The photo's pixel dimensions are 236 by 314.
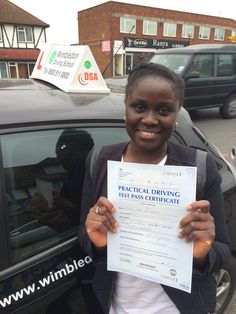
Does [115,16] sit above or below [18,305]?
above

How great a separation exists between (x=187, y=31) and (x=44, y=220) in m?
38.7

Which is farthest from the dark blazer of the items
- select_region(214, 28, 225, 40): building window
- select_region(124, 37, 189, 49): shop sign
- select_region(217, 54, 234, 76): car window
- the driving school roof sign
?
select_region(214, 28, 225, 40): building window

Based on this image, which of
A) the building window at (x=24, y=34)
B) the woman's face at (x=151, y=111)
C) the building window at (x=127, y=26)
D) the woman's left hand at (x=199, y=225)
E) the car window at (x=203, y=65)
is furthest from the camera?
the building window at (x=127, y=26)

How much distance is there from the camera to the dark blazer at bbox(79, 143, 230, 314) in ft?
4.01

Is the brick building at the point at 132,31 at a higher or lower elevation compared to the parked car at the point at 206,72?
higher

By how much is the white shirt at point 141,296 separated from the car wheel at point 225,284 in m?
0.92

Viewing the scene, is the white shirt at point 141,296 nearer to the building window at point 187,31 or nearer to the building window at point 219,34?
the building window at point 187,31

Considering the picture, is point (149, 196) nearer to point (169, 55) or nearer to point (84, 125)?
point (84, 125)

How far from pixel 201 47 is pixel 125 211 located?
8.24 metres

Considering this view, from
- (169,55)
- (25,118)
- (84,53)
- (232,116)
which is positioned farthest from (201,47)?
(25,118)

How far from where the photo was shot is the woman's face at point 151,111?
3.73 ft

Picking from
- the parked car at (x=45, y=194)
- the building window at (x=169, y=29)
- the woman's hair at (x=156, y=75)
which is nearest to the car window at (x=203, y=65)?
the parked car at (x=45, y=194)

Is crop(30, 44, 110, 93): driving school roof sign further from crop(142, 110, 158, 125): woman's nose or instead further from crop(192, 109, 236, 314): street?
crop(192, 109, 236, 314): street

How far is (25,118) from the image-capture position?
1433 mm
